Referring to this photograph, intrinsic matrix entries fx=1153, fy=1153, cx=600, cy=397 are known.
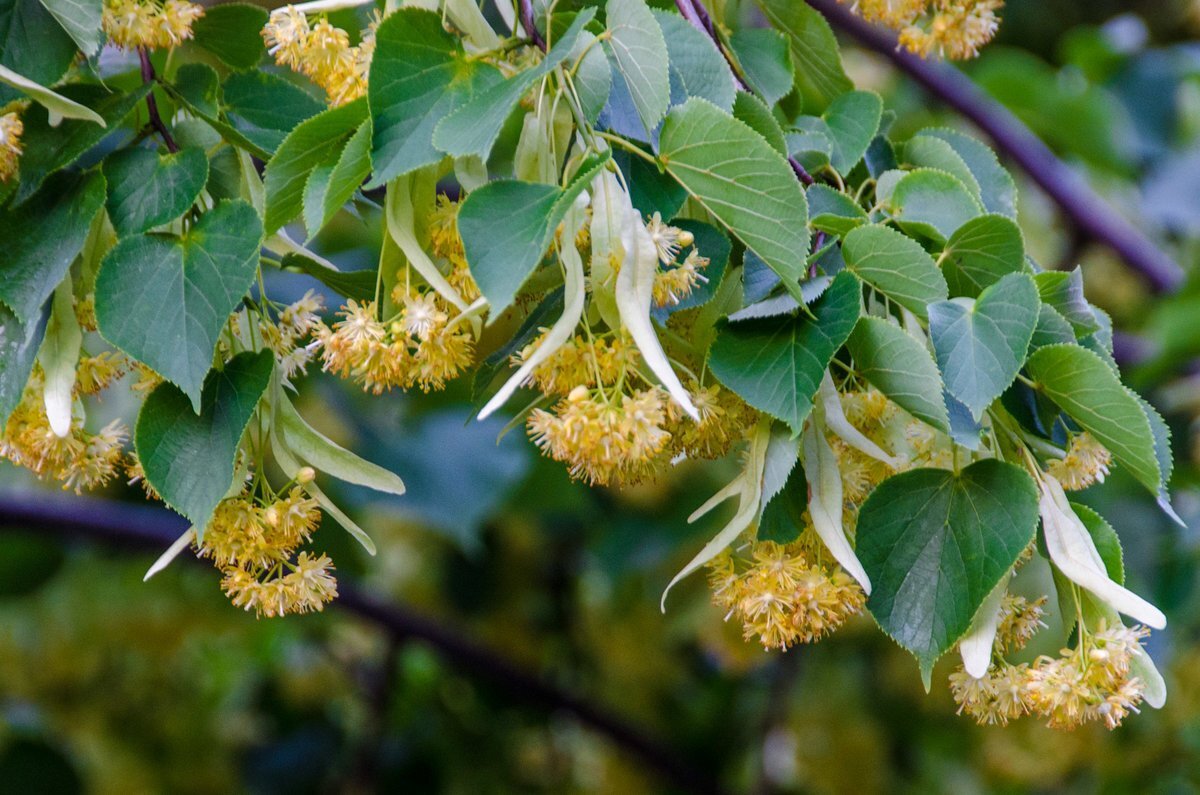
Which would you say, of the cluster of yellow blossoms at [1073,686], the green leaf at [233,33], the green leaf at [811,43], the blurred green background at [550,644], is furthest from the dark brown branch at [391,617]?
the cluster of yellow blossoms at [1073,686]

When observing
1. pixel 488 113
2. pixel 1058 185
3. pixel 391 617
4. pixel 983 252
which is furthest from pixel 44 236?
pixel 1058 185

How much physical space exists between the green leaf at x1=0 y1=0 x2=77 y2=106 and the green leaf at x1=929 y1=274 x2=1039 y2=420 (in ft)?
1.53

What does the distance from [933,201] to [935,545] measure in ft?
0.61

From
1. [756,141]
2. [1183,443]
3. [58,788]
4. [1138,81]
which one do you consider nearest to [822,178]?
[756,141]

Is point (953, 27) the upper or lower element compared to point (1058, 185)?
upper

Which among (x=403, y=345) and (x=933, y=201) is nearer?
(x=403, y=345)

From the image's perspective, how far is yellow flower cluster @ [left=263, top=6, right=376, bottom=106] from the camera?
0.54 m

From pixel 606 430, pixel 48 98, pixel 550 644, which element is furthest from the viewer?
pixel 550 644

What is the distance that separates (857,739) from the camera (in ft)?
6.28

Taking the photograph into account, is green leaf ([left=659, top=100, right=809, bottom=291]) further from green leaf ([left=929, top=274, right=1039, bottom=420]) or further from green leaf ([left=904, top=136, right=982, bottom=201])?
green leaf ([left=904, top=136, right=982, bottom=201])

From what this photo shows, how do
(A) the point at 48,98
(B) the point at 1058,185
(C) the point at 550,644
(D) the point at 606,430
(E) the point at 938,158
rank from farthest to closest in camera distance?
(C) the point at 550,644
(B) the point at 1058,185
(E) the point at 938,158
(A) the point at 48,98
(D) the point at 606,430

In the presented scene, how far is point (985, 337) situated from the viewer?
1.70 feet

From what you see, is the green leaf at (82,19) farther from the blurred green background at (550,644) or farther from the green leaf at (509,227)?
the blurred green background at (550,644)

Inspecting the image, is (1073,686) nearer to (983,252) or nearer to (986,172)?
(983,252)
